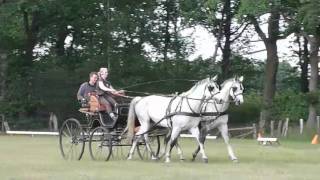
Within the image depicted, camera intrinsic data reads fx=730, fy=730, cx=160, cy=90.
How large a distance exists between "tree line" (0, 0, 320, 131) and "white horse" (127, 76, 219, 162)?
16898 mm

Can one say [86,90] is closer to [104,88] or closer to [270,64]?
[104,88]

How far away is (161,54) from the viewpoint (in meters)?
42.3

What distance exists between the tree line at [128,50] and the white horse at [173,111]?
1690cm

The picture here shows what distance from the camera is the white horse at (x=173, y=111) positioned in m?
16.4

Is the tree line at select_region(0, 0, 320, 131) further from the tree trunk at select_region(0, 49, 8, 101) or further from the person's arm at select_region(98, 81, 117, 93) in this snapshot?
the person's arm at select_region(98, 81, 117, 93)

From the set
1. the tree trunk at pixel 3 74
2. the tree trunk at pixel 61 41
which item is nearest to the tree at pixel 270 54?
the tree trunk at pixel 61 41

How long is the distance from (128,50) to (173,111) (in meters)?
24.2

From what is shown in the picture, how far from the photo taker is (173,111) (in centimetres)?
1653

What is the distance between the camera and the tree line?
1459 inches

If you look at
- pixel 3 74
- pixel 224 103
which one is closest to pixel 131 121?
pixel 224 103

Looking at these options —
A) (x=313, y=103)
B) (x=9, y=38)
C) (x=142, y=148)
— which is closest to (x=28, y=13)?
(x=9, y=38)

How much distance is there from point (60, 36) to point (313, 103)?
1529 cm

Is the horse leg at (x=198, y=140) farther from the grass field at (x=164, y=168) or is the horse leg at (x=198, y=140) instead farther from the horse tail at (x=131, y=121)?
the horse tail at (x=131, y=121)

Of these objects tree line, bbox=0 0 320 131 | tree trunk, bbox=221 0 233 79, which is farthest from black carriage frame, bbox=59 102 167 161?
tree trunk, bbox=221 0 233 79
